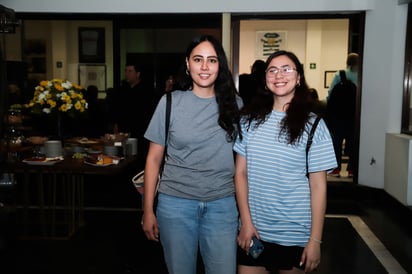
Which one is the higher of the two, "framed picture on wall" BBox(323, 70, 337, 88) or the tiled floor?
"framed picture on wall" BBox(323, 70, 337, 88)

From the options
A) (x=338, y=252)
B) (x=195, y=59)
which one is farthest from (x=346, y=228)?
(x=195, y=59)

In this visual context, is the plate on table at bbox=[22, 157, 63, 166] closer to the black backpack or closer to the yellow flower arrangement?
the yellow flower arrangement

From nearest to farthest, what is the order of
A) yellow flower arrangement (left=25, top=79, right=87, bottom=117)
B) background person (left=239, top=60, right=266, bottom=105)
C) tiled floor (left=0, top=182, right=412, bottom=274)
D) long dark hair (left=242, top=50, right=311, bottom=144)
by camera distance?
long dark hair (left=242, top=50, right=311, bottom=144), tiled floor (left=0, top=182, right=412, bottom=274), yellow flower arrangement (left=25, top=79, right=87, bottom=117), background person (left=239, top=60, right=266, bottom=105)

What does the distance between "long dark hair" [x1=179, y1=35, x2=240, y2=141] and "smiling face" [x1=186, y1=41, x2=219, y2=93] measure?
2 centimetres

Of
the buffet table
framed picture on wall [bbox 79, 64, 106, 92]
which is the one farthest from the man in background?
framed picture on wall [bbox 79, 64, 106, 92]

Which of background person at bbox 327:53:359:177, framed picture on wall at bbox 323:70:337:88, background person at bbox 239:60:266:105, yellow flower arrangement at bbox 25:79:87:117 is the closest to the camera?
yellow flower arrangement at bbox 25:79:87:117

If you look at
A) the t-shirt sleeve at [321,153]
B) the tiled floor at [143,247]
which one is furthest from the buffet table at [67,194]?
the t-shirt sleeve at [321,153]

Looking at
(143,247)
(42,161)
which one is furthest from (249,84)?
(42,161)

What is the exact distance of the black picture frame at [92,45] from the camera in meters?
6.07

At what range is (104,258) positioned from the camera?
3.58 m

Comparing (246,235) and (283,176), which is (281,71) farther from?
(246,235)

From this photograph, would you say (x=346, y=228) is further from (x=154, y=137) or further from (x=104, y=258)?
(x=154, y=137)

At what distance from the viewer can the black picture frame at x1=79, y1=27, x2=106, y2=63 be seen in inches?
239

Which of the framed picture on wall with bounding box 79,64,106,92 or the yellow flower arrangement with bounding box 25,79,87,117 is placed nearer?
the yellow flower arrangement with bounding box 25,79,87,117
